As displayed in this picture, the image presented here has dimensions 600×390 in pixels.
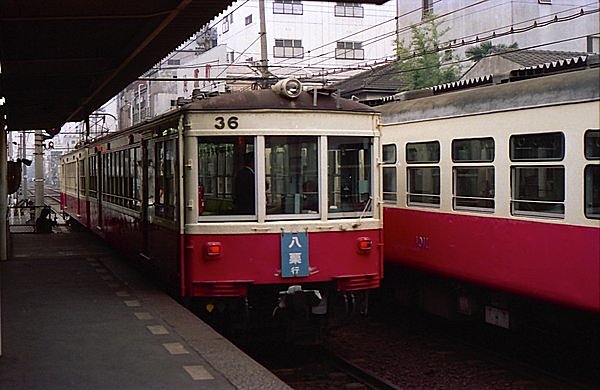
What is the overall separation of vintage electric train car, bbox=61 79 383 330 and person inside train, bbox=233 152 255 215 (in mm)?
10

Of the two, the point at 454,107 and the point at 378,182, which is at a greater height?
the point at 454,107

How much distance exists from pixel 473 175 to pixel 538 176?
3.88 ft

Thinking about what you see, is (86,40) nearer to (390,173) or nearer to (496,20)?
(390,173)

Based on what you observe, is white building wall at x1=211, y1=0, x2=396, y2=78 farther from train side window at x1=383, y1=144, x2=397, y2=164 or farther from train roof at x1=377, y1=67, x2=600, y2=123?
train roof at x1=377, y1=67, x2=600, y2=123

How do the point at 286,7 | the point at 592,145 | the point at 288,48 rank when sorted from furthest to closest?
the point at 288,48 → the point at 286,7 → the point at 592,145

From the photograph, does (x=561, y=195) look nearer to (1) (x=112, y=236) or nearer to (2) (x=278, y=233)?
(2) (x=278, y=233)

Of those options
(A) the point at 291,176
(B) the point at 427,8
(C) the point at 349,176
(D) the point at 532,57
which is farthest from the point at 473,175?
(B) the point at 427,8

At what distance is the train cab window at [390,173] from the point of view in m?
10.8

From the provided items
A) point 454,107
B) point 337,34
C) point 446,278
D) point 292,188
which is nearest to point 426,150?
point 454,107

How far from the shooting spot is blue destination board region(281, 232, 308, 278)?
327 inches

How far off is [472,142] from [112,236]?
7.86 metres

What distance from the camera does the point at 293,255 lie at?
8328 millimetres

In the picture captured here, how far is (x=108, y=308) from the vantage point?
A: 928 cm

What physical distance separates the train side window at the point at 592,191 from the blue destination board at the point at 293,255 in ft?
9.10
